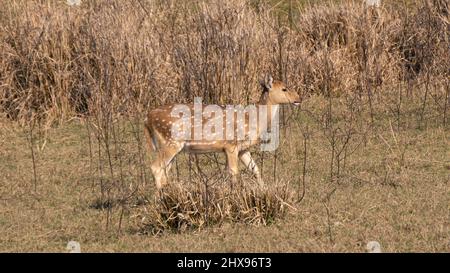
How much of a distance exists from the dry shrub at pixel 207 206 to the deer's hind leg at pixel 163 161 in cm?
120

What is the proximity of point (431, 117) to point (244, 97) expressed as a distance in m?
2.42

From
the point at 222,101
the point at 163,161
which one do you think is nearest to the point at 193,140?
the point at 163,161

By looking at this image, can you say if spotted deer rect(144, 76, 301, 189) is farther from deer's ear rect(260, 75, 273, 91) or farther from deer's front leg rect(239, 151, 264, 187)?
deer's ear rect(260, 75, 273, 91)

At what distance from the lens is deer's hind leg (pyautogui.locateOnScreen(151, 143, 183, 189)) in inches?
432

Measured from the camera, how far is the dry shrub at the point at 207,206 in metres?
9.56

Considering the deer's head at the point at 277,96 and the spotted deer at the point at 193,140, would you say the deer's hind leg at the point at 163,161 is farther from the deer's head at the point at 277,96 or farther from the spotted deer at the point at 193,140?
the deer's head at the point at 277,96

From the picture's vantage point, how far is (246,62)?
1482cm

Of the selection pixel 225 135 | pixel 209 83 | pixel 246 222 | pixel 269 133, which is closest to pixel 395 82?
pixel 209 83

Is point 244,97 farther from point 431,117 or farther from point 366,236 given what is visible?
point 366,236

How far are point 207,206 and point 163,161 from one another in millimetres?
1610

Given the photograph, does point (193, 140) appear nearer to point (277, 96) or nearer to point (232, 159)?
point (232, 159)

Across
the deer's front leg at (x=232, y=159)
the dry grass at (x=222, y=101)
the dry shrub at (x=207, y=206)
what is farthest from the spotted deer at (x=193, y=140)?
the dry shrub at (x=207, y=206)

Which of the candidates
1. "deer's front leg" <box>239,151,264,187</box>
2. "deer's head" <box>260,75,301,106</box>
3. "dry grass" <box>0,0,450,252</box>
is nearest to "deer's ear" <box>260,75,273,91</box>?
"deer's head" <box>260,75,301,106</box>

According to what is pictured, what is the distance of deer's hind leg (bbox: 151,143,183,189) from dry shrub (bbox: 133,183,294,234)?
3.92ft
